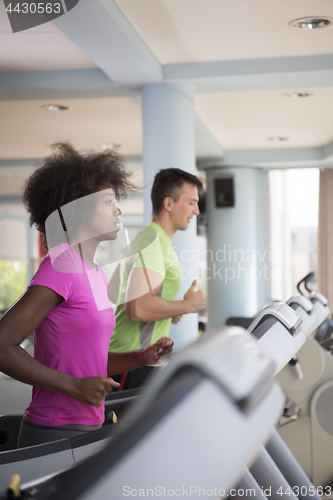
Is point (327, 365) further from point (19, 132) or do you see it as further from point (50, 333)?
point (19, 132)

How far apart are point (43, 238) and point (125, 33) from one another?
1.57m

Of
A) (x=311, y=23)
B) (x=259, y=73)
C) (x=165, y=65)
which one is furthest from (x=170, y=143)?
(x=311, y=23)

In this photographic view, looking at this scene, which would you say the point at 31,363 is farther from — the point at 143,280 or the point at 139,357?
the point at 143,280

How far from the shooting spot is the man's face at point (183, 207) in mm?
2137

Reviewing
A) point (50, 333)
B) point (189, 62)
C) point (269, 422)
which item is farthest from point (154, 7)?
point (269, 422)

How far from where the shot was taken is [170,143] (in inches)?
132

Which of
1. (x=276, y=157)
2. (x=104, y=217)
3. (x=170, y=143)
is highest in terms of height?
Result: (x=276, y=157)

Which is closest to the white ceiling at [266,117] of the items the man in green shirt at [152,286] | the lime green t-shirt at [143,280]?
the man in green shirt at [152,286]

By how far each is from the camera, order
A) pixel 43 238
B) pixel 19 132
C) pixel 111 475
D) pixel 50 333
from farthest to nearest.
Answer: pixel 19 132 → pixel 43 238 → pixel 50 333 → pixel 111 475

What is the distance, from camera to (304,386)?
2607 millimetres

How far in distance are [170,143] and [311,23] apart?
1071 millimetres

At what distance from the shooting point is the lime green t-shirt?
6.32 ft

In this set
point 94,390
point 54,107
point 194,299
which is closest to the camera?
point 94,390

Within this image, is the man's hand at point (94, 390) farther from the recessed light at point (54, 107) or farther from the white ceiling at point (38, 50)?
the recessed light at point (54, 107)
